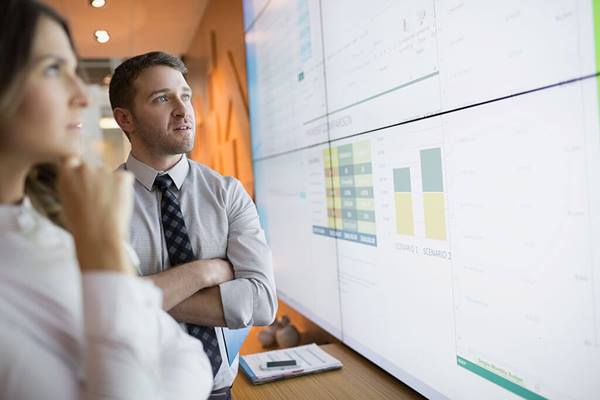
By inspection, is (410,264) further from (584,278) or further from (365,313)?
(584,278)

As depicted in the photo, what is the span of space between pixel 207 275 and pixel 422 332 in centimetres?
61

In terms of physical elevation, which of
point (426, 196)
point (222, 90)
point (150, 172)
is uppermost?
point (222, 90)

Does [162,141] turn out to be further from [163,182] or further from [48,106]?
[48,106]

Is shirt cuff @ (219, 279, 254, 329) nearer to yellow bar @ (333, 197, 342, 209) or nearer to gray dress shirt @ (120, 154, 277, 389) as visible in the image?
gray dress shirt @ (120, 154, 277, 389)

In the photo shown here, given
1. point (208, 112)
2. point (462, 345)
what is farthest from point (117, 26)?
point (462, 345)

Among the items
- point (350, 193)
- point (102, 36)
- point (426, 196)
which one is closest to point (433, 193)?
point (426, 196)

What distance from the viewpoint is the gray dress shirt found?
1456mm

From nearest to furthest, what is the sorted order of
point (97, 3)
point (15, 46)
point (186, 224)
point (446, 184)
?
point (15, 46), point (446, 184), point (186, 224), point (97, 3)

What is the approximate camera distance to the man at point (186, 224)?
4.65 feet

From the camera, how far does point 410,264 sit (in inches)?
59.5

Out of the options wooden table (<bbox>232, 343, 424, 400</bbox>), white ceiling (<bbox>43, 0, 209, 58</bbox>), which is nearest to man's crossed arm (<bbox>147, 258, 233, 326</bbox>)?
wooden table (<bbox>232, 343, 424, 400</bbox>)

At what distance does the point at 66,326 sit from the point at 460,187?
900 mm

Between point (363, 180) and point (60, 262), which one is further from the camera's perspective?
point (363, 180)

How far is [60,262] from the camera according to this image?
0.75 meters
